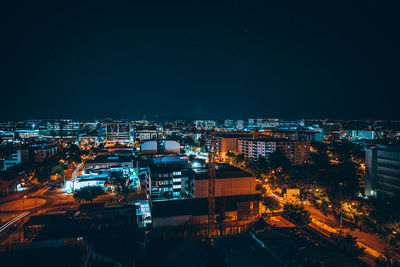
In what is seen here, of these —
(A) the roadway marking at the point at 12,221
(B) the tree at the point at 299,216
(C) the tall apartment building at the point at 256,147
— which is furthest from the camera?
(C) the tall apartment building at the point at 256,147

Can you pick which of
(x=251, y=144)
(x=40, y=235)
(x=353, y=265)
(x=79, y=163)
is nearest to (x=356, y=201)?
(x=353, y=265)

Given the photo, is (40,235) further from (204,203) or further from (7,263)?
(204,203)

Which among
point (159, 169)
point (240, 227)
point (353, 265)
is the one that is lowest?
point (240, 227)

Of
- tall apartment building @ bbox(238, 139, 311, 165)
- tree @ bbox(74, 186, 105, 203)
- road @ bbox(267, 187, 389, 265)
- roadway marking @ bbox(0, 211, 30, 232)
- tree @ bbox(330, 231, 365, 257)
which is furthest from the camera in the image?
tall apartment building @ bbox(238, 139, 311, 165)

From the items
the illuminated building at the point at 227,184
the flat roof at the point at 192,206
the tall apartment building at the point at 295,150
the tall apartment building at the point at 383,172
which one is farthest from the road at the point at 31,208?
the tall apartment building at the point at 295,150

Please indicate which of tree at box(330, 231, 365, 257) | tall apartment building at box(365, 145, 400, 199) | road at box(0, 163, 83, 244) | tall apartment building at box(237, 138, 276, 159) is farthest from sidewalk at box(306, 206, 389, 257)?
road at box(0, 163, 83, 244)

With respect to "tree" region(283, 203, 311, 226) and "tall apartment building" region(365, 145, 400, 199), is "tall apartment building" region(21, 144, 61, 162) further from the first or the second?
"tall apartment building" region(365, 145, 400, 199)

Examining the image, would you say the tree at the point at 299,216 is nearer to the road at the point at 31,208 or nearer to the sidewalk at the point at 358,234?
the sidewalk at the point at 358,234

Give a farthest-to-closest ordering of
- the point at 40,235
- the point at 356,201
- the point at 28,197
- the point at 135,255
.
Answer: the point at 28,197, the point at 356,201, the point at 40,235, the point at 135,255
